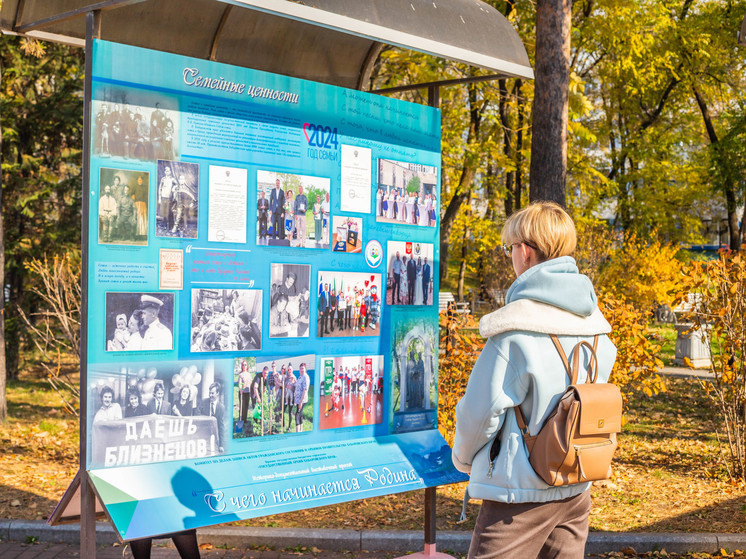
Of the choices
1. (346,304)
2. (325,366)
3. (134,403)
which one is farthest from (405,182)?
(134,403)

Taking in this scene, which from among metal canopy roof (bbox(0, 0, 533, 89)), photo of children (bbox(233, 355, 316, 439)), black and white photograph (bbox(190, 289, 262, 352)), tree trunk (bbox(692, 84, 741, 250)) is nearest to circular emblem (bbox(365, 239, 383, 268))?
A: photo of children (bbox(233, 355, 316, 439))

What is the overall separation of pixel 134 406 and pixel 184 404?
0.25 meters

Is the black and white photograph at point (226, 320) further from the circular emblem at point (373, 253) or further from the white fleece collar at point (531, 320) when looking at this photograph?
the white fleece collar at point (531, 320)

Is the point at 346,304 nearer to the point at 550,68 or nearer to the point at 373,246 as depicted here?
the point at 373,246

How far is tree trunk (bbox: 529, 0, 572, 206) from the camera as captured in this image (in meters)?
7.48

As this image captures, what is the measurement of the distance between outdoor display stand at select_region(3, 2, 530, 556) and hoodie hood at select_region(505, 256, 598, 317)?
152cm

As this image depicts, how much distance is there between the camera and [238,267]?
12.3 ft

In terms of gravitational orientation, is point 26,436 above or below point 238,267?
below

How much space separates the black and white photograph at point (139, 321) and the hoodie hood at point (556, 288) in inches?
62.9

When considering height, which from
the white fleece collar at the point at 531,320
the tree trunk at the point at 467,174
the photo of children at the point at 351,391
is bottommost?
the photo of children at the point at 351,391

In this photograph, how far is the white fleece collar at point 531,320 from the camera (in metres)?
2.67

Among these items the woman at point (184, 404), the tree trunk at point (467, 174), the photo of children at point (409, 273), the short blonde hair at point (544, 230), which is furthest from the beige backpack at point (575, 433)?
the tree trunk at point (467, 174)

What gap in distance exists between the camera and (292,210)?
3973 mm

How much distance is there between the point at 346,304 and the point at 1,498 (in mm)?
3966
